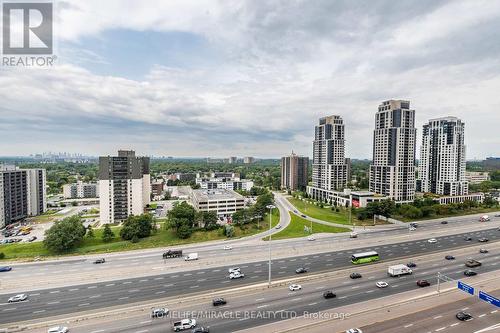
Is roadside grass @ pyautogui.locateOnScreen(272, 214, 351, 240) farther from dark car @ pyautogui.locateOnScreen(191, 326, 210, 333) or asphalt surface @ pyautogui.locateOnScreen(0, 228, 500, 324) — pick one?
dark car @ pyautogui.locateOnScreen(191, 326, 210, 333)

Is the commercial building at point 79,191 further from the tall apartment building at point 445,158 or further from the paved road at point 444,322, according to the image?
the tall apartment building at point 445,158

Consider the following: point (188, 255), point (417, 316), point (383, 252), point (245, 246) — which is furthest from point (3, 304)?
point (383, 252)

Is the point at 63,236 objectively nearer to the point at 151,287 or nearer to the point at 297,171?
the point at 151,287

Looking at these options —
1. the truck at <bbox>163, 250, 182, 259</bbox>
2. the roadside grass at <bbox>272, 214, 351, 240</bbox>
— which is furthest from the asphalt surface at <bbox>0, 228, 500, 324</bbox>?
the roadside grass at <bbox>272, 214, 351, 240</bbox>

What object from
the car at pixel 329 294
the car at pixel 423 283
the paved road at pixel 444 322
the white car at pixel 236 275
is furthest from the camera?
the white car at pixel 236 275

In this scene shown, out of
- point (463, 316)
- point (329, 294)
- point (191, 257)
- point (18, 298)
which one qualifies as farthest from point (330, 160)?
point (18, 298)

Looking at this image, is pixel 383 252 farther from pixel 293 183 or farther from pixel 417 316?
pixel 293 183

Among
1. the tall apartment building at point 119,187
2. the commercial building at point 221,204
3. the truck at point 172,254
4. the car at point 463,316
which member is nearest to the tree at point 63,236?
the truck at point 172,254
